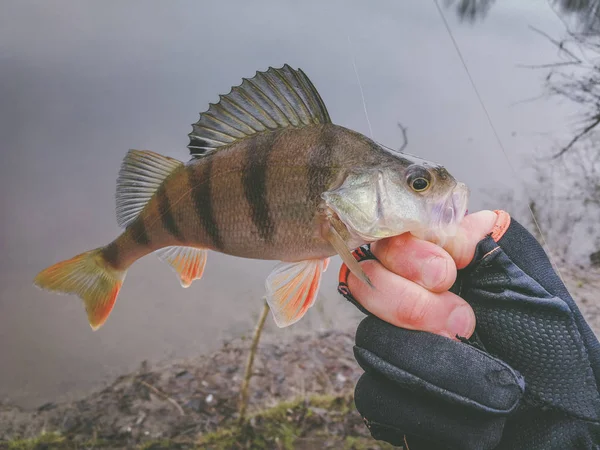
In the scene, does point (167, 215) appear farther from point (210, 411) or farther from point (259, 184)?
point (210, 411)

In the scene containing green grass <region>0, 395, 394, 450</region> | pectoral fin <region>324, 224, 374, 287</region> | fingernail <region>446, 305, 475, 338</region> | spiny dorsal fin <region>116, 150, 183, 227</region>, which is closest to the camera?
pectoral fin <region>324, 224, 374, 287</region>

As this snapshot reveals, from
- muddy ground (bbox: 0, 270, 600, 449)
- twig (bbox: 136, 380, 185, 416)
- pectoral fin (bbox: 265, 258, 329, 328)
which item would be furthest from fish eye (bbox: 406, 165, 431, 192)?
twig (bbox: 136, 380, 185, 416)

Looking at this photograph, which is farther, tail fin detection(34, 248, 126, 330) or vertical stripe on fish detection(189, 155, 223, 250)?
tail fin detection(34, 248, 126, 330)

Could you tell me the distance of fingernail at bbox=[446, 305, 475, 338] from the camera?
0.92 m

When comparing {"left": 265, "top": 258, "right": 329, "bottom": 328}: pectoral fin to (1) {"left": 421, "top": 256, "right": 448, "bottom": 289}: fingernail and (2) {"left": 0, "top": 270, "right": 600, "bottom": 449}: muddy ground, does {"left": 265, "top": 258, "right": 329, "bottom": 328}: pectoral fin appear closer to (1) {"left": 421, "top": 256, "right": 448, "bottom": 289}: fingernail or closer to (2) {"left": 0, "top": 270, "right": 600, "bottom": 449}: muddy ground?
(1) {"left": 421, "top": 256, "right": 448, "bottom": 289}: fingernail

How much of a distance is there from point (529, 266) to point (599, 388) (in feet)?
1.15

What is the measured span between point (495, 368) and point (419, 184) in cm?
41

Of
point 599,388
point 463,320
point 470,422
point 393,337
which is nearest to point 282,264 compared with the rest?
point 393,337

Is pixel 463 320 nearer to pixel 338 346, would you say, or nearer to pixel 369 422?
pixel 369 422

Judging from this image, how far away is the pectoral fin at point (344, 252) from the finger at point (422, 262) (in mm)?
86

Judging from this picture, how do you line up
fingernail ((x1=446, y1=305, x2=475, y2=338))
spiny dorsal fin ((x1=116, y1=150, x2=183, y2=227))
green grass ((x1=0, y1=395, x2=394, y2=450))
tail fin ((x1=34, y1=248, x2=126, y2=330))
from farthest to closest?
green grass ((x1=0, y1=395, x2=394, y2=450)), tail fin ((x1=34, y1=248, x2=126, y2=330)), spiny dorsal fin ((x1=116, y1=150, x2=183, y2=227)), fingernail ((x1=446, y1=305, x2=475, y2=338))

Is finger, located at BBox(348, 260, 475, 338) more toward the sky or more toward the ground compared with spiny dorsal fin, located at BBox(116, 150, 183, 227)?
more toward the ground

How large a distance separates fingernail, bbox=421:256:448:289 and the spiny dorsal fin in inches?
22.0

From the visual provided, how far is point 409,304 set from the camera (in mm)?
879
